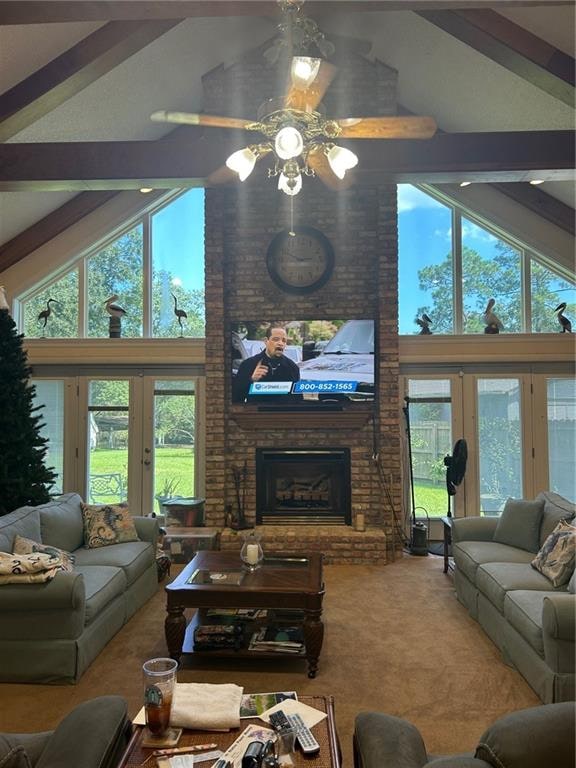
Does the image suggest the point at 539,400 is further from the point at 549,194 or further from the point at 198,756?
the point at 198,756

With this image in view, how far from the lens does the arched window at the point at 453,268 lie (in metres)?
6.02

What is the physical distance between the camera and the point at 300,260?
17.9 feet

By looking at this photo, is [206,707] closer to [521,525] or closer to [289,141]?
[289,141]

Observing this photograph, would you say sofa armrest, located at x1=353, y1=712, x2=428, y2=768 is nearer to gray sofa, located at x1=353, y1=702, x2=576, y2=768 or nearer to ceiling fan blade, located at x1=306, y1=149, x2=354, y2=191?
gray sofa, located at x1=353, y1=702, x2=576, y2=768

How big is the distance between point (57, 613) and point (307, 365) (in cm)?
324

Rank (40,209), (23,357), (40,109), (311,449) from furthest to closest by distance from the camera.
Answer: (40,209), (311,449), (23,357), (40,109)

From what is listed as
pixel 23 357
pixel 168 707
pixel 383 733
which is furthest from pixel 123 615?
pixel 23 357

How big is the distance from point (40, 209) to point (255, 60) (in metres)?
2.92

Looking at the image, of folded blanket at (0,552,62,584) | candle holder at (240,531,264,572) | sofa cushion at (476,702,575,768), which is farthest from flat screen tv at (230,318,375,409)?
sofa cushion at (476,702,575,768)

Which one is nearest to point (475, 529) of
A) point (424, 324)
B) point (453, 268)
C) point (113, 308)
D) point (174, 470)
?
point (424, 324)

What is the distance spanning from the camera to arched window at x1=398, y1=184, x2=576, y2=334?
6016 mm

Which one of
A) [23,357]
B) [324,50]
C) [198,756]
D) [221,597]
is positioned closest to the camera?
[198,756]

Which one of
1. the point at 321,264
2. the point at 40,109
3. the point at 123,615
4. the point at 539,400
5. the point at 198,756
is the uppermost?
the point at 40,109

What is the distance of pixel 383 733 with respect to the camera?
159 centimetres
